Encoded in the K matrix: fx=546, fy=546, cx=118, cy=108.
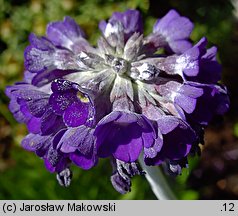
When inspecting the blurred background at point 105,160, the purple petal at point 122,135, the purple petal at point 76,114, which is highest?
the purple petal at point 76,114

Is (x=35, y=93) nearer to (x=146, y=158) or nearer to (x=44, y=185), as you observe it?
(x=146, y=158)

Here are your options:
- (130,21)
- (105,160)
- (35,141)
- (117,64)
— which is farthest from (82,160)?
(105,160)

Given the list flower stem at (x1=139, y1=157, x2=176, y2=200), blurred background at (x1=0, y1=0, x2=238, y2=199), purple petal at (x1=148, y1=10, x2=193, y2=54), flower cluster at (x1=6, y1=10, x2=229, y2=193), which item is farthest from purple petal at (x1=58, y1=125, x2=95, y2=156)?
blurred background at (x1=0, y1=0, x2=238, y2=199)

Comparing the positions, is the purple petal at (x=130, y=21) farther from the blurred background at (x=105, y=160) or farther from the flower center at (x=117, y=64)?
the blurred background at (x=105, y=160)

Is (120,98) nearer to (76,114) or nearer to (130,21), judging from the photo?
(76,114)

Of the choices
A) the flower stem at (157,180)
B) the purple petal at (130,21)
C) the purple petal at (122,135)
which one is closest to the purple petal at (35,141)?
the purple petal at (122,135)
